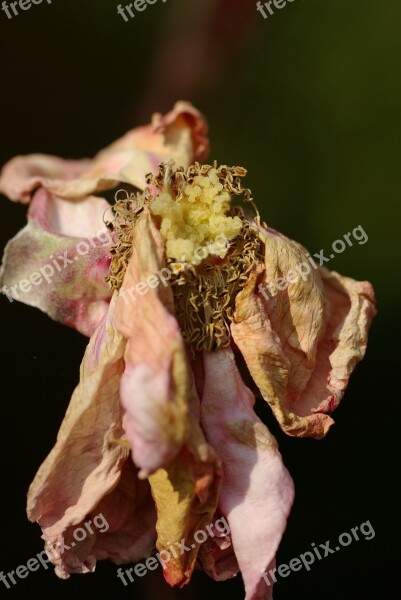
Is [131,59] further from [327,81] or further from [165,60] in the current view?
[327,81]

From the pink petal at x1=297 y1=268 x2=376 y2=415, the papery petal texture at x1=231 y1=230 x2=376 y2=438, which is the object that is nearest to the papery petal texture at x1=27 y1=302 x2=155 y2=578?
the papery petal texture at x1=231 y1=230 x2=376 y2=438

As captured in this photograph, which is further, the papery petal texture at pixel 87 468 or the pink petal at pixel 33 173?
the pink petal at pixel 33 173

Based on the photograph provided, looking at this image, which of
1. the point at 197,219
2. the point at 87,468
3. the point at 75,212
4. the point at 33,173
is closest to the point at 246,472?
the point at 87,468

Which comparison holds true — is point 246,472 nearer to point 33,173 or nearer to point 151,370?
point 151,370

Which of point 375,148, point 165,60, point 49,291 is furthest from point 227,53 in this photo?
point 49,291

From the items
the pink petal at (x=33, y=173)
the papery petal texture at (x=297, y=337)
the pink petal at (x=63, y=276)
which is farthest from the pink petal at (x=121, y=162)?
the papery petal texture at (x=297, y=337)

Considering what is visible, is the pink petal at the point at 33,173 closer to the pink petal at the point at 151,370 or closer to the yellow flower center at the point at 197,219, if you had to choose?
the yellow flower center at the point at 197,219
